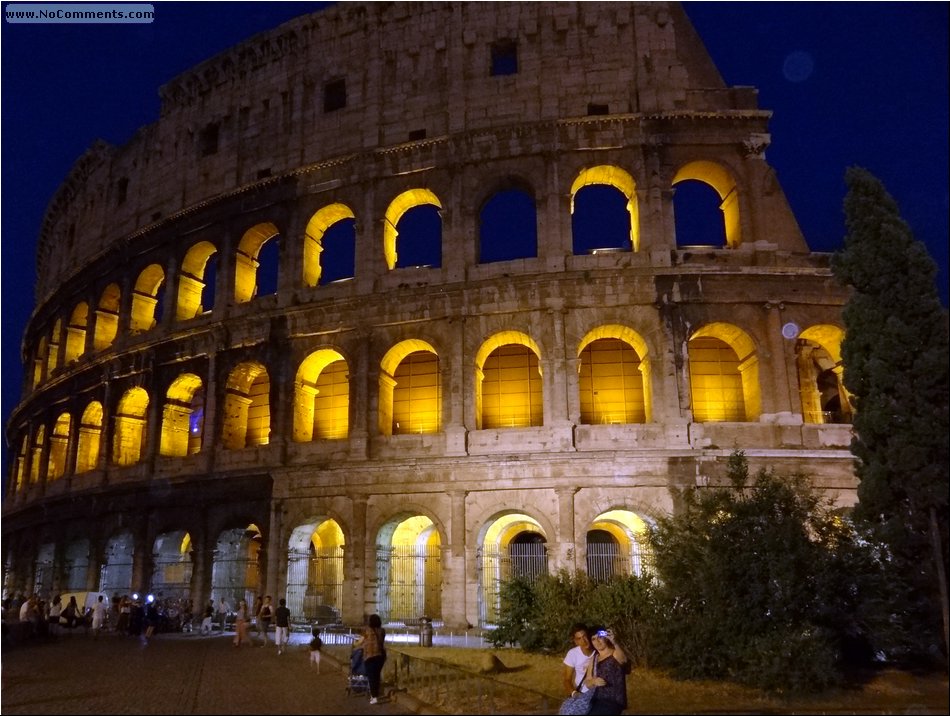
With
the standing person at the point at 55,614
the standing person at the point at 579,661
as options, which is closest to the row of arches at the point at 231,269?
the standing person at the point at 55,614

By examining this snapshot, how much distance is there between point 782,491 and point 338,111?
51.3 ft

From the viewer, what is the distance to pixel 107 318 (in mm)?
25500

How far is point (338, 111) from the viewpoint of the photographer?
69.5 ft

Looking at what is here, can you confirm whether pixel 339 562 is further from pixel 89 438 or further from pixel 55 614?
pixel 89 438

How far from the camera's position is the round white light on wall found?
56.0ft

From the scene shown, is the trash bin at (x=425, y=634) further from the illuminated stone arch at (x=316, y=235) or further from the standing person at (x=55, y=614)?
the illuminated stone arch at (x=316, y=235)

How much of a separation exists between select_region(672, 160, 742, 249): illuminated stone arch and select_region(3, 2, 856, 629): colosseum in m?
0.09

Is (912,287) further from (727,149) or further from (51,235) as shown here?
(51,235)

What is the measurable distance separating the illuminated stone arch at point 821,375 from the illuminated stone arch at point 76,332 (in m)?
22.5

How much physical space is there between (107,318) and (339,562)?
460 inches

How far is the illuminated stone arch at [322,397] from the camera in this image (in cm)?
1939

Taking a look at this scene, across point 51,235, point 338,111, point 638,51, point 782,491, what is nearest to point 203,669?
point 782,491

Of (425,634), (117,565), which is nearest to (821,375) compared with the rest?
(425,634)

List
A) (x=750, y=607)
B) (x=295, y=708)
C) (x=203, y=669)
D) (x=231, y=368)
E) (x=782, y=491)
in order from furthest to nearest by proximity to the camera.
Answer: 1. (x=231, y=368)
2. (x=203, y=669)
3. (x=782, y=491)
4. (x=750, y=607)
5. (x=295, y=708)
